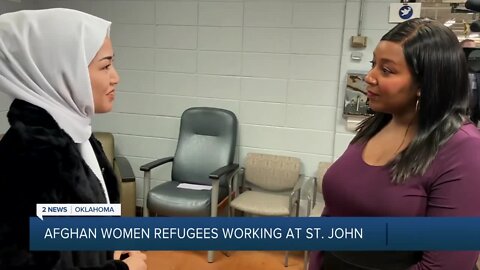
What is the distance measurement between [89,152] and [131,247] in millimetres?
284

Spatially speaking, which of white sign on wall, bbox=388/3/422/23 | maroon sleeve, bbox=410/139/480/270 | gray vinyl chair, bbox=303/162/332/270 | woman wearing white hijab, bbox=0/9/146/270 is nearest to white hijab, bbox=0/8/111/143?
woman wearing white hijab, bbox=0/9/146/270

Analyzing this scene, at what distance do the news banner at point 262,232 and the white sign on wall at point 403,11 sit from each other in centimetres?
212

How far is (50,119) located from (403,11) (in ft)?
8.23

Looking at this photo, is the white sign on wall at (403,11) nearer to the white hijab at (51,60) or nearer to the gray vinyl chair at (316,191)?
the gray vinyl chair at (316,191)

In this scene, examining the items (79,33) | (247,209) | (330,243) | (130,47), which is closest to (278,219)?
(330,243)

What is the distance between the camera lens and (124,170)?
9.86ft

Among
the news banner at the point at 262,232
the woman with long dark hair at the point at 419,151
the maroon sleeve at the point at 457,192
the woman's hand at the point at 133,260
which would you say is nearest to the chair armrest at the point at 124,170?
the woman's hand at the point at 133,260

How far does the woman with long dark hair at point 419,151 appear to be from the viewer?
0.99m

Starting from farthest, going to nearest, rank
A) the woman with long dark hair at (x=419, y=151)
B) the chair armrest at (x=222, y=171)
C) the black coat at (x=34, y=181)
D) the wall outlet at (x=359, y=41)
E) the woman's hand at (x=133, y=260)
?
the wall outlet at (x=359, y=41) → the chair armrest at (x=222, y=171) → the woman's hand at (x=133, y=260) → the woman with long dark hair at (x=419, y=151) → the black coat at (x=34, y=181)

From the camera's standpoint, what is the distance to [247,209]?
2.73 meters

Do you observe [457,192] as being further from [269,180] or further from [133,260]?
[269,180]

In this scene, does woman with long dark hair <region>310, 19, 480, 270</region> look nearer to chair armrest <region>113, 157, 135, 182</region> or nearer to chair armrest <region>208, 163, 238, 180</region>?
chair armrest <region>208, 163, 238, 180</region>

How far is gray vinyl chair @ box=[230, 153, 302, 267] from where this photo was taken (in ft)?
9.46

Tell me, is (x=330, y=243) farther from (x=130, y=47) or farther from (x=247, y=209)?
(x=130, y=47)
